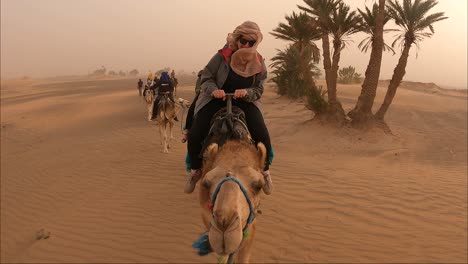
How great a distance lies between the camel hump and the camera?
3527 mm

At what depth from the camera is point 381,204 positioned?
23.6ft

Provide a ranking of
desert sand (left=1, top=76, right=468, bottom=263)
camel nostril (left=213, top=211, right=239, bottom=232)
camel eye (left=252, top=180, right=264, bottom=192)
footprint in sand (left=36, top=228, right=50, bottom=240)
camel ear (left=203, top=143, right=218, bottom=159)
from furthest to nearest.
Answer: footprint in sand (left=36, top=228, right=50, bottom=240) < desert sand (left=1, top=76, right=468, bottom=263) < camel ear (left=203, top=143, right=218, bottom=159) < camel eye (left=252, top=180, right=264, bottom=192) < camel nostril (left=213, top=211, right=239, bottom=232)

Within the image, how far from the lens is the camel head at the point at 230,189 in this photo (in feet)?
8.07

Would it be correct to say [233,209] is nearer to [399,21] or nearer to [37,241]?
[37,241]

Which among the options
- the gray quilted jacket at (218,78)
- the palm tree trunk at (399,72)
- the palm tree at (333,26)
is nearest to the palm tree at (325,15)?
the palm tree at (333,26)

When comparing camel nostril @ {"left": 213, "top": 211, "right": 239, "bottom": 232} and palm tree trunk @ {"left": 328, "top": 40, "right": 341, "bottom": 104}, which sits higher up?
palm tree trunk @ {"left": 328, "top": 40, "right": 341, "bottom": 104}

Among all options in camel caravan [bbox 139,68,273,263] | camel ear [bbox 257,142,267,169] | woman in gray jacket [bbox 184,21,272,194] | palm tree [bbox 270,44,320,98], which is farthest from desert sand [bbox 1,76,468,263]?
palm tree [bbox 270,44,320,98]

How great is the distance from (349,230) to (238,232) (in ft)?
14.2

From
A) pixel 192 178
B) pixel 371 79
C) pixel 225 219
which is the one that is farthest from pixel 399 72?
pixel 225 219

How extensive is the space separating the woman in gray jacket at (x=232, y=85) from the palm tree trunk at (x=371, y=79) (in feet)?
32.8

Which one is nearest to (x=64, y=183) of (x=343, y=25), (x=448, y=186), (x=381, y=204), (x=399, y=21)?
(x=381, y=204)

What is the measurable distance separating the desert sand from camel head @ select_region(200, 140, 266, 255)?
278 centimetres

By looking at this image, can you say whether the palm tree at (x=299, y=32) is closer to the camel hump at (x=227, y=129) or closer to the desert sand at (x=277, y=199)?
the desert sand at (x=277, y=199)

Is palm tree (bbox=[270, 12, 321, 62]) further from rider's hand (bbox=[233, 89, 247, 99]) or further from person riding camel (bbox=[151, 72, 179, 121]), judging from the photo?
rider's hand (bbox=[233, 89, 247, 99])
